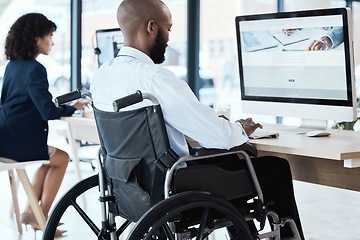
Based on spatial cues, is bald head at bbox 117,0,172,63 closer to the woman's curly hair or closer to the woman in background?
the woman in background

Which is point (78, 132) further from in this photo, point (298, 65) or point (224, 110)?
point (298, 65)

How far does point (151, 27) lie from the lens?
2322 mm

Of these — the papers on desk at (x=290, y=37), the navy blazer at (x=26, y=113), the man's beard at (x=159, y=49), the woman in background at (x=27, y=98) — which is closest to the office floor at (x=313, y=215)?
the woman in background at (x=27, y=98)

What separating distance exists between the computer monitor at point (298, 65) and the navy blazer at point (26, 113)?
44.5 inches

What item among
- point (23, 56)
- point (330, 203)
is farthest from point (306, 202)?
point (23, 56)

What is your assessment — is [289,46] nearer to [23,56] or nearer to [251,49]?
[251,49]

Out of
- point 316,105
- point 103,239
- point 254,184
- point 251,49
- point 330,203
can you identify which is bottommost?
point 330,203

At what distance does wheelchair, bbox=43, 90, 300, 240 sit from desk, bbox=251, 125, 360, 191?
174 mm

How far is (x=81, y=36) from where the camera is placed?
612cm

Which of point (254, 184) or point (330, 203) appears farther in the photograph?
point (330, 203)

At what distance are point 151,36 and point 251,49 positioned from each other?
861 millimetres

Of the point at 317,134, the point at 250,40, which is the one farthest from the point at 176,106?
the point at 250,40

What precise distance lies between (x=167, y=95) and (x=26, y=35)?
73.0 inches

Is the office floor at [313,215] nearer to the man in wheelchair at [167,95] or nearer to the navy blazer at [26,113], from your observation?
the navy blazer at [26,113]
